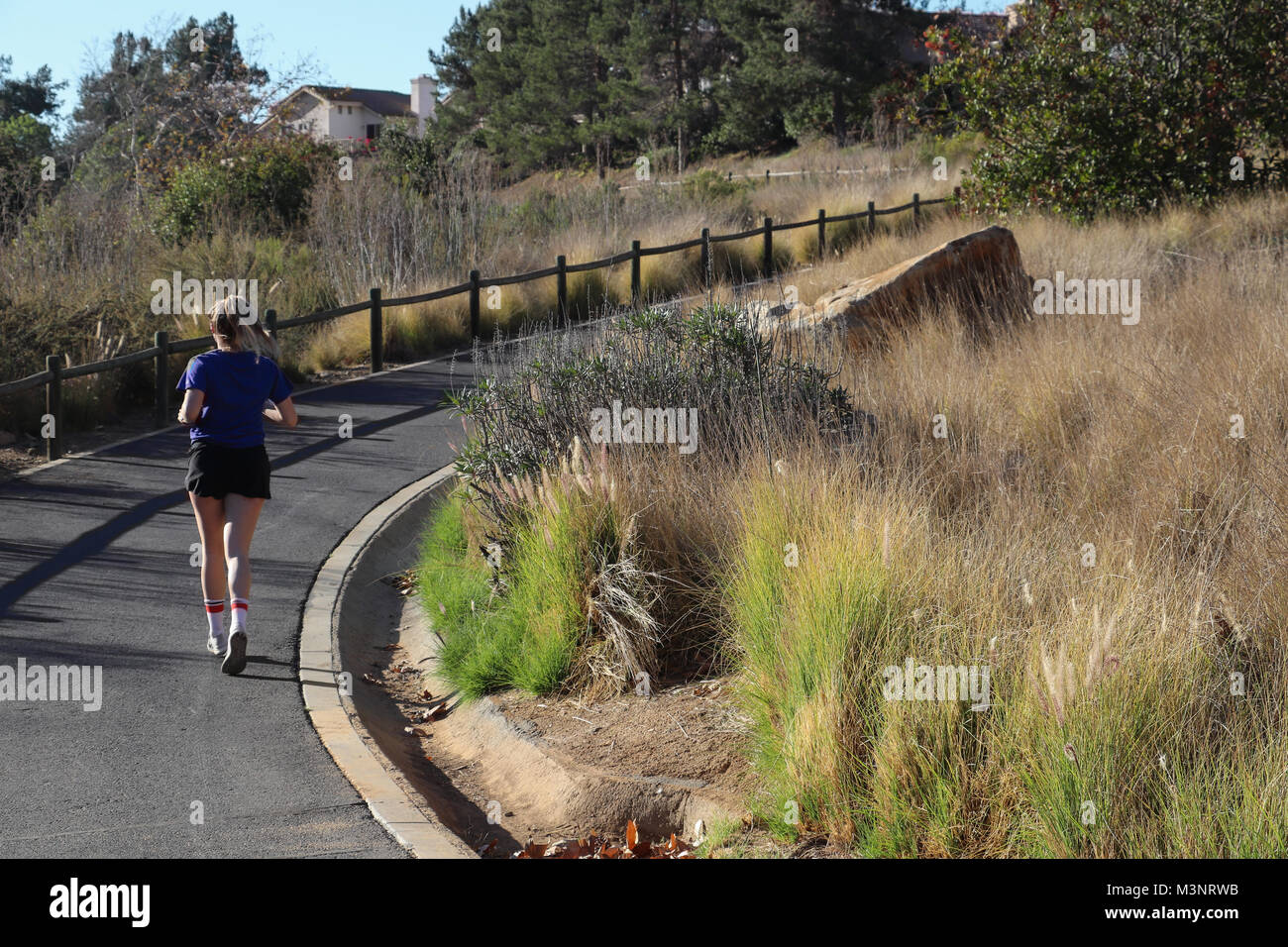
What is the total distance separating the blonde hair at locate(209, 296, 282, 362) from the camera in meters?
6.41

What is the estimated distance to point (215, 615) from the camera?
6.78m

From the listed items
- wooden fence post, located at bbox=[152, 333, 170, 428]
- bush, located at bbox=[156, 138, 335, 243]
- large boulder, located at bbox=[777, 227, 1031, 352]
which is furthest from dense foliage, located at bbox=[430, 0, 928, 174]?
wooden fence post, located at bbox=[152, 333, 170, 428]

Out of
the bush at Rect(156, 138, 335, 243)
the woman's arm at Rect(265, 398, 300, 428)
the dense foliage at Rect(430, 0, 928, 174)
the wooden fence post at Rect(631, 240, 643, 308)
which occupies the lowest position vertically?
the woman's arm at Rect(265, 398, 300, 428)

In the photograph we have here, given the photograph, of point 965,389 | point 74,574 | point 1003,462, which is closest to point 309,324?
point 74,574

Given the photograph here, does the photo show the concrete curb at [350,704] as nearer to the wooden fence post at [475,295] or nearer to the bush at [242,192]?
the wooden fence post at [475,295]

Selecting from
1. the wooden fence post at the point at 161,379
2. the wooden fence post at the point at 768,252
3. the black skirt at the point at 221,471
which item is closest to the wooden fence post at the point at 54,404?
the wooden fence post at the point at 161,379

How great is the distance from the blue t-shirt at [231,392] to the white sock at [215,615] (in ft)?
2.94

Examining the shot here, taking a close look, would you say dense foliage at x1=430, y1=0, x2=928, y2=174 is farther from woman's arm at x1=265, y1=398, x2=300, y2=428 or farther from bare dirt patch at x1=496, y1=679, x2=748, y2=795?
bare dirt patch at x1=496, y1=679, x2=748, y2=795

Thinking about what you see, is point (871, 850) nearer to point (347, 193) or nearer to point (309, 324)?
point (309, 324)

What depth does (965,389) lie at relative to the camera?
9.26 meters

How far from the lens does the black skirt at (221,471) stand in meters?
6.55

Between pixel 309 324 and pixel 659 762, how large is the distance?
1268 centimetres

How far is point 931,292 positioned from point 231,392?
8.25 meters

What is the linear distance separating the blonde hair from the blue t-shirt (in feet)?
0.23
